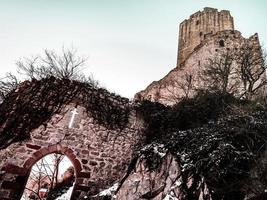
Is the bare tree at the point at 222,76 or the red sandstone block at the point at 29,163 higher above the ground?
the bare tree at the point at 222,76

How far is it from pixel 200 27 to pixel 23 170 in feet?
78.2

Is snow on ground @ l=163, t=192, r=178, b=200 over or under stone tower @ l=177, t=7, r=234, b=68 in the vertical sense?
under

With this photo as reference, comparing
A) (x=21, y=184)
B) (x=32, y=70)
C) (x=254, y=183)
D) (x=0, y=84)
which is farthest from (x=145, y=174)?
(x=32, y=70)

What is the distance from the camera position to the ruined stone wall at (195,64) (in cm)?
1599

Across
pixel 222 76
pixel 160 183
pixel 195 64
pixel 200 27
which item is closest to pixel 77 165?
pixel 160 183

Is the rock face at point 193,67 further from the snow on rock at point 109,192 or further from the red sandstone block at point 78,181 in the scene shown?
the snow on rock at point 109,192

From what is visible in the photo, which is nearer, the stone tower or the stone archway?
the stone archway

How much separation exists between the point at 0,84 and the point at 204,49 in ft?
41.5

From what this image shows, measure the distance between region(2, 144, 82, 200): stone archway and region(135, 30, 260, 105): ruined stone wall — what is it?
9166mm

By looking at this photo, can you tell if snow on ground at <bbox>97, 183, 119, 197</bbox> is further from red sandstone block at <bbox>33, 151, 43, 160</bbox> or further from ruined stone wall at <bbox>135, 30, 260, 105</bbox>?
ruined stone wall at <bbox>135, 30, 260, 105</bbox>

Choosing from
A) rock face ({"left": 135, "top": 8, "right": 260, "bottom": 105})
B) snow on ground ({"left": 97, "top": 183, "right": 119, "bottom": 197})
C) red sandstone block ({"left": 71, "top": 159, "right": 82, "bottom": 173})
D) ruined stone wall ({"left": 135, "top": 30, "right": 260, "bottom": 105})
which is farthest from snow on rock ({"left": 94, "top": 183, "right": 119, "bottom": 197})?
ruined stone wall ({"left": 135, "top": 30, "right": 260, "bottom": 105})

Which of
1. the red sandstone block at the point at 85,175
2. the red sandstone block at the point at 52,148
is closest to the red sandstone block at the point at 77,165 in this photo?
the red sandstone block at the point at 85,175

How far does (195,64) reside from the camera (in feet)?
55.3

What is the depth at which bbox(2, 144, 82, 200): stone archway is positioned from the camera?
6141 mm
